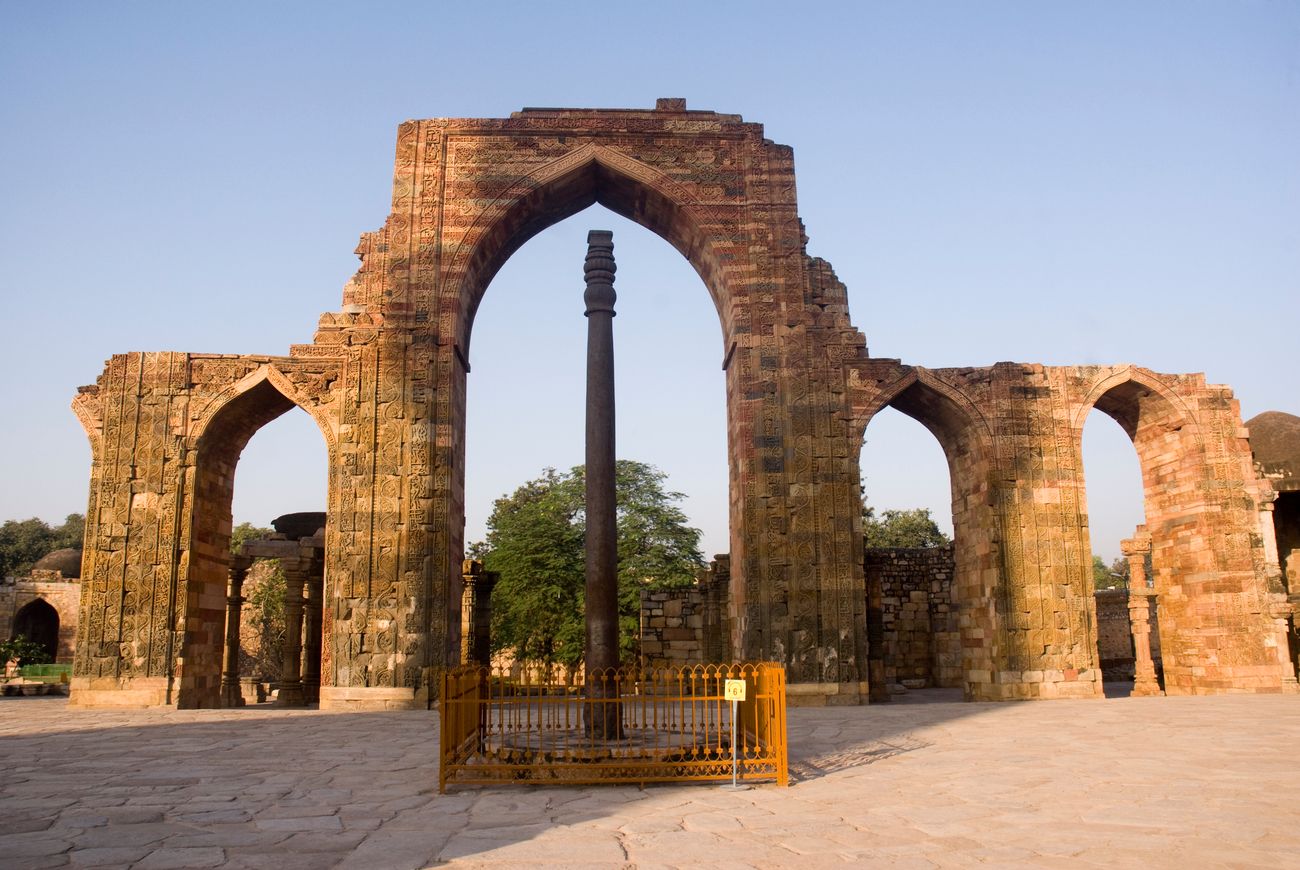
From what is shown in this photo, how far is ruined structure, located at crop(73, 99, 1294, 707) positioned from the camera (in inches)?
562

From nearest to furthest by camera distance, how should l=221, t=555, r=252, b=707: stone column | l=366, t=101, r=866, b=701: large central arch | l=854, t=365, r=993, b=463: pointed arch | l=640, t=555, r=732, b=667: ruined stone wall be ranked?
1. l=366, t=101, r=866, b=701: large central arch
2. l=854, t=365, r=993, b=463: pointed arch
3. l=221, t=555, r=252, b=707: stone column
4. l=640, t=555, r=732, b=667: ruined stone wall

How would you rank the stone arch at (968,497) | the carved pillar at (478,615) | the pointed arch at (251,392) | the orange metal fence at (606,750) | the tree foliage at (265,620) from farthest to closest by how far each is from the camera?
the tree foliage at (265,620) < the carved pillar at (478,615) < the stone arch at (968,497) < the pointed arch at (251,392) < the orange metal fence at (606,750)

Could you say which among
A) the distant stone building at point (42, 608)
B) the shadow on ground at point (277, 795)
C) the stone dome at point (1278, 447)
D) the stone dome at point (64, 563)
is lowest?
the shadow on ground at point (277, 795)

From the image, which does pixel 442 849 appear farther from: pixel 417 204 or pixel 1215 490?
pixel 1215 490

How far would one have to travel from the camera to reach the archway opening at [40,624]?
112ft

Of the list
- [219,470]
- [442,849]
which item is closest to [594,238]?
[442,849]

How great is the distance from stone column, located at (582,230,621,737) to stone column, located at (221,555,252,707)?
1154 centimetres

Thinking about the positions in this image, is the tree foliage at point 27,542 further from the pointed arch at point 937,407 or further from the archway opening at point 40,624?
the pointed arch at point 937,407

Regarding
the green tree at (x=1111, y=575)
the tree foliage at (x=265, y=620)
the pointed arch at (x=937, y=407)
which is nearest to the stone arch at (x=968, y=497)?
the pointed arch at (x=937, y=407)

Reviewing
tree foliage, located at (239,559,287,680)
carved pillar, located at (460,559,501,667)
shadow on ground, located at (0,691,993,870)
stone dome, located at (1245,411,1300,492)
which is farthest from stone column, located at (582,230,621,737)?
tree foliage, located at (239,559,287,680)

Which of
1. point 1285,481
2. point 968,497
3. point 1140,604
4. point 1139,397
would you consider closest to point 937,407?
point 968,497

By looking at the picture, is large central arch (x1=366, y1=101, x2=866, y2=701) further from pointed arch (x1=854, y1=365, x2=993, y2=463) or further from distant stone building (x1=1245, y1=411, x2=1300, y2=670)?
distant stone building (x1=1245, y1=411, x2=1300, y2=670)

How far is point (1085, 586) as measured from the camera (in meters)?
15.0

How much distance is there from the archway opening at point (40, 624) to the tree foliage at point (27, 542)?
13555 millimetres
